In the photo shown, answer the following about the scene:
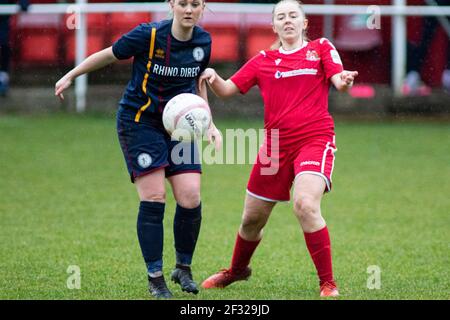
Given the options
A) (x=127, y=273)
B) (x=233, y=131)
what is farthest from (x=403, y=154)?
(x=127, y=273)

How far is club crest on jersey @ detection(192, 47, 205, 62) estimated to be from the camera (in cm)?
520

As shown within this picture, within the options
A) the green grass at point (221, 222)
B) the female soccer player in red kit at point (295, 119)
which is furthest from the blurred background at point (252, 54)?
the female soccer player in red kit at point (295, 119)

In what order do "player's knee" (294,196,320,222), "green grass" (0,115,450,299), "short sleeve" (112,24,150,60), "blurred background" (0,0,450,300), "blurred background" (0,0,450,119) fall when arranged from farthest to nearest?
"blurred background" (0,0,450,119), "blurred background" (0,0,450,300), "green grass" (0,115,450,299), "short sleeve" (112,24,150,60), "player's knee" (294,196,320,222)

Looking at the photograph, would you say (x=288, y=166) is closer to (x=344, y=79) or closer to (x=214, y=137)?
(x=214, y=137)

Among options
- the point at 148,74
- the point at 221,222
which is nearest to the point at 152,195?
the point at 148,74

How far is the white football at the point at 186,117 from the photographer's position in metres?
5.00

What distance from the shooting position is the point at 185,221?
17.5 feet

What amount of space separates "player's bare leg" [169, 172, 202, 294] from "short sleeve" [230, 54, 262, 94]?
62 centimetres

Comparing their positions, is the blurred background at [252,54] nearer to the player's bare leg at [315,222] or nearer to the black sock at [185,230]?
the black sock at [185,230]

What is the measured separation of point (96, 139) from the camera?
41.2 feet

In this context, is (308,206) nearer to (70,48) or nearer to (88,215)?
(88,215)

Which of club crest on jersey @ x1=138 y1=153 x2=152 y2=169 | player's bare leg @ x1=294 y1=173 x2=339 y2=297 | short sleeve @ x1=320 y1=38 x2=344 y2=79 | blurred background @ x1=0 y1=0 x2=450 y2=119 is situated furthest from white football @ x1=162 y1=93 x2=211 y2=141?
blurred background @ x1=0 y1=0 x2=450 y2=119

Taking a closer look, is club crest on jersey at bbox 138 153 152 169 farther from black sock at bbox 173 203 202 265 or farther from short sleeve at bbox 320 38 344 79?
short sleeve at bbox 320 38 344 79
